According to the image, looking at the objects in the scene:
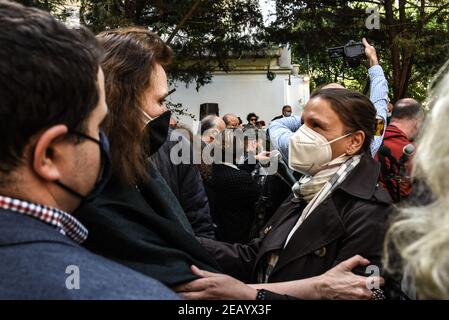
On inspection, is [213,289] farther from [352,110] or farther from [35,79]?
[352,110]

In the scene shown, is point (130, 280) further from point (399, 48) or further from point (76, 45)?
point (399, 48)

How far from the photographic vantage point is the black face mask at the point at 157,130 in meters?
1.88

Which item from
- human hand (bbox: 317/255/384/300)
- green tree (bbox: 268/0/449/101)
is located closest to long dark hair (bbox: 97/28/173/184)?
human hand (bbox: 317/255/384/300)

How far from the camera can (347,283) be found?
5.92 feet

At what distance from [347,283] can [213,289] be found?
1.68 ft

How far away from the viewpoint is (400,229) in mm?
983

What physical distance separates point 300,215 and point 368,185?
1.20 ft

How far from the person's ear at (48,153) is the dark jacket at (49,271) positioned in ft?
0.35

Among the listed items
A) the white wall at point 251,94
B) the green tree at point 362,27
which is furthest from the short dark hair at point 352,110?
the white wall at point 251,94

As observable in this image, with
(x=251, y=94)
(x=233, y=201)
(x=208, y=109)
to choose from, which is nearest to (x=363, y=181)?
(x=233, y=201)

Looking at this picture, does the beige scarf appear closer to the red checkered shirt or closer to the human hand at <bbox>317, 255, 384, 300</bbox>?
the human hand at <bbox>317, 255, 384, 300</bbox>

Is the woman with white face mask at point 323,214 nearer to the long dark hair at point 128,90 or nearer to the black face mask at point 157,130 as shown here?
the long dark hair at point 128,90

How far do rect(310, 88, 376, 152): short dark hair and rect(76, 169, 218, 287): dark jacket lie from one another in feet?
3.41

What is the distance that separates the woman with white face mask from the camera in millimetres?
1916
